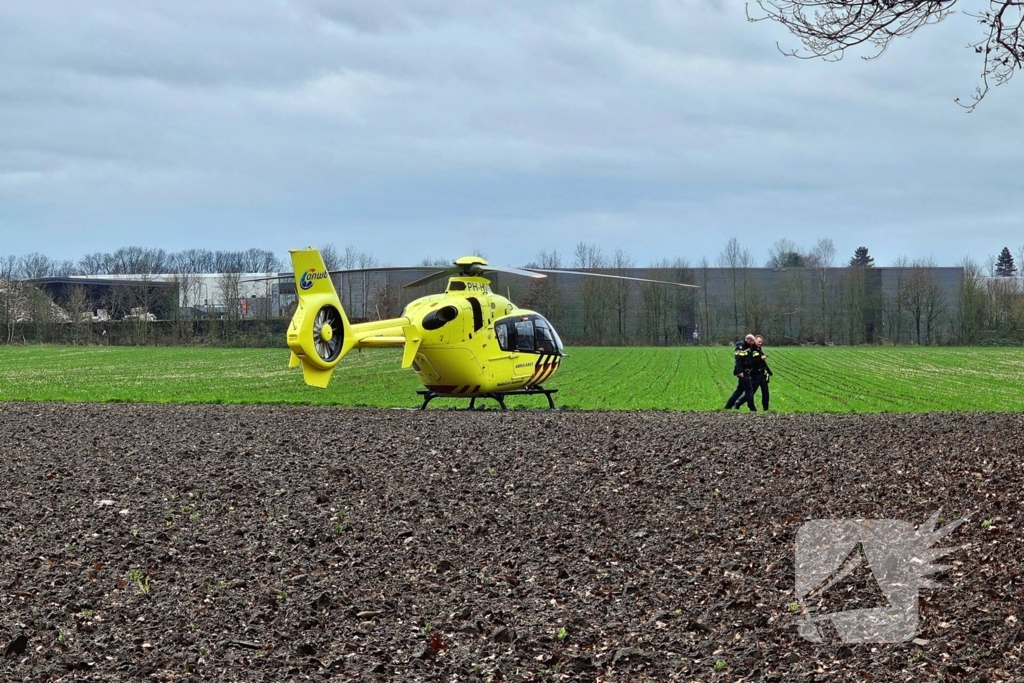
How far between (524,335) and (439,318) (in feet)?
8.36

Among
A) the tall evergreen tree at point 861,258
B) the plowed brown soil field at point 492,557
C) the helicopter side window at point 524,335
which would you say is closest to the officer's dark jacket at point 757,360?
the helicopter side window at point 524,335

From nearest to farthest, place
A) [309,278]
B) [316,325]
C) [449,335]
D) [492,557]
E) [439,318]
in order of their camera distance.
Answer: [492,557] → [316,325] → [309,278] → [439,318] → [449,335]

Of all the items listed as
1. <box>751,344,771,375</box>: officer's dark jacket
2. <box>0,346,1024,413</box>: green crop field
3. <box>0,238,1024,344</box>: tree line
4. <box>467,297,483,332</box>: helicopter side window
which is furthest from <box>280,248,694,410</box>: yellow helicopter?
<box>0,238,1024,344</box>: tree line

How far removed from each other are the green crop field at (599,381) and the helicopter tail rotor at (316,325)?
712cm

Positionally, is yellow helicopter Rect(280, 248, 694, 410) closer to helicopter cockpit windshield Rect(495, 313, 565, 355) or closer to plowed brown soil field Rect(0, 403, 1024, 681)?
helicopter cockpit windshield Rect(495, 313, 565, 355)

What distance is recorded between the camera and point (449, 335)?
70.2 ft

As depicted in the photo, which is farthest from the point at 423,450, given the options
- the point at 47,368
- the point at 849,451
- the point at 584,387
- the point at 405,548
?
the point at 47,368

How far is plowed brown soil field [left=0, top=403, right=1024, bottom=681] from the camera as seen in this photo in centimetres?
683

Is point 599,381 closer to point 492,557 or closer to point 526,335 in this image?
point 526,335

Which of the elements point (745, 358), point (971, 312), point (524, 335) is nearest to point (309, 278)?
point (524, 335)

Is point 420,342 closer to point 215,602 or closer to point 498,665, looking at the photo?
point 215,602

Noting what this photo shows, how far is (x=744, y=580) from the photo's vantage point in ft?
25.6

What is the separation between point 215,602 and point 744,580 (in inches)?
155

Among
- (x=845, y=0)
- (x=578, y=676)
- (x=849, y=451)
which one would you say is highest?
(x=845, y=0)
